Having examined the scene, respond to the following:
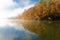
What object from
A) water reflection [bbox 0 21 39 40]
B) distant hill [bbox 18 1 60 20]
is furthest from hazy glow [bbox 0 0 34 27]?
water reflection [bbox 0 21 39 40]

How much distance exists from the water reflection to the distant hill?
0.31m

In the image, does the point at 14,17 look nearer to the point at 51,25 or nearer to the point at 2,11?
the point at 2,11

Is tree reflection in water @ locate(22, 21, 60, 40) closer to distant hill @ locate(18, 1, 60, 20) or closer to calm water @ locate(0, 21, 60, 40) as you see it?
calm water @ locate(0, 21, 60, 40)

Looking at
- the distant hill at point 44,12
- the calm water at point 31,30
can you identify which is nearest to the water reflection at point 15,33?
the calm water at point 31,30

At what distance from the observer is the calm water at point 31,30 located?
375 cm

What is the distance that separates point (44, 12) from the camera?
4297mm

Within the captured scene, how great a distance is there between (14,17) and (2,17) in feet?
1.09

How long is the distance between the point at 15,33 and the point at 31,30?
17.8 inches

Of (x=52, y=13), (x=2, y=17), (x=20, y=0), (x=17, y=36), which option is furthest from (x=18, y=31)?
(x=52, y=13)

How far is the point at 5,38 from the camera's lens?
3.71 m

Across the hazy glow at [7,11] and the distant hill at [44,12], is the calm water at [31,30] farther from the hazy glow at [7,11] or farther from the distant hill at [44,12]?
the hazy glow at [7,11]

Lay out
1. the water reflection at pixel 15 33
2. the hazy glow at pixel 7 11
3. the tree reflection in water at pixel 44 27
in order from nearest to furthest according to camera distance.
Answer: the water reflection at pixel 15 33 < the tree reflection in water at pixel 44 27 < the hazy glow at pixel 7 11

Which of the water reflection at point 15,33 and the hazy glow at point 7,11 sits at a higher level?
the hazy glow at point 7,11

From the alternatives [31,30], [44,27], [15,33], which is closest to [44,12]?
[44,27]
